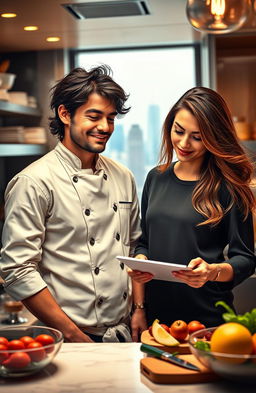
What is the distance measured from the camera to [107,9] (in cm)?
350

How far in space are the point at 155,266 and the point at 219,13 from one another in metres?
0.75

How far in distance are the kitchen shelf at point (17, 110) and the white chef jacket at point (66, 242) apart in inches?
66.2

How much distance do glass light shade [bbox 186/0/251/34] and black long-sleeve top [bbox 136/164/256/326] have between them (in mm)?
778

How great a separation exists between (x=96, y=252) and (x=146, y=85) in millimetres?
2774

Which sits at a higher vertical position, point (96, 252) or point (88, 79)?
point (88, 79)

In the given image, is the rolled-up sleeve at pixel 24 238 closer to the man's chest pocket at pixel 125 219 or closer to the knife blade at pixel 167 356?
the man's chest pocket at pixel 125 219

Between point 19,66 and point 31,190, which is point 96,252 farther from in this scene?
point 19,66

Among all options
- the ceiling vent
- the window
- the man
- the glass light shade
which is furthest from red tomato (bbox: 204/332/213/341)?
the window

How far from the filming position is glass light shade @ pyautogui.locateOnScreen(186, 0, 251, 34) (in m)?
1.68

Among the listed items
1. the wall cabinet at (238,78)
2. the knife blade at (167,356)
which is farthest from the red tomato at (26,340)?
the wall cabinet at (238,78)

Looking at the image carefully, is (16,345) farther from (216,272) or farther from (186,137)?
(186,137)

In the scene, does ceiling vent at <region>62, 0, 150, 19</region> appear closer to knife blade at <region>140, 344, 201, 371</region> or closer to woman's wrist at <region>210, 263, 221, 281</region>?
woman's wrist at <region>210, 263, 221, 281</region>

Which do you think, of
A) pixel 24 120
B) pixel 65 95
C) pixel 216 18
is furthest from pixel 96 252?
pixel 24 120

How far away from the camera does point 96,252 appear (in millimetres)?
2307
